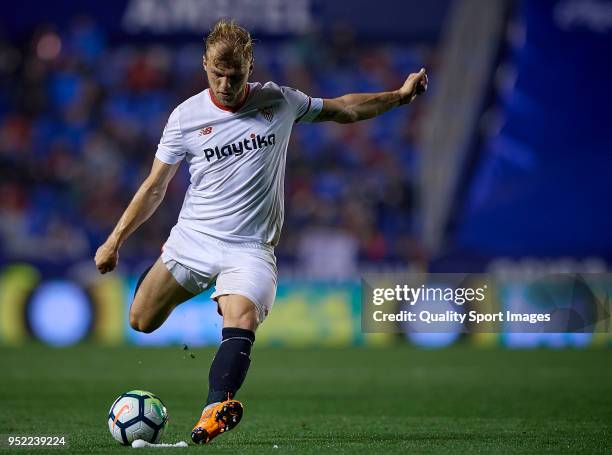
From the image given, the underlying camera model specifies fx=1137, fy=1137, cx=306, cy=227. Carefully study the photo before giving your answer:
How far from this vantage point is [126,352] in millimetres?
14953

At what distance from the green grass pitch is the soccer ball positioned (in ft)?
0.39

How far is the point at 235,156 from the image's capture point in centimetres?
629

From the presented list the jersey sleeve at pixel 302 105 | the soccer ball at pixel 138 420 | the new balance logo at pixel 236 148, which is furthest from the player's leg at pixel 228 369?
the jersey sleeve at pixel 302 105

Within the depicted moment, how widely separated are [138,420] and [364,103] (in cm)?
224

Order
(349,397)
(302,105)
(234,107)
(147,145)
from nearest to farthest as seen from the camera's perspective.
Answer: (234,107)
(302,105)
(349,397)
(147,145)

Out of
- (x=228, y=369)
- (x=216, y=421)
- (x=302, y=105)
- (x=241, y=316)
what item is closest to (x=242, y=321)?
(x=241, y=316)

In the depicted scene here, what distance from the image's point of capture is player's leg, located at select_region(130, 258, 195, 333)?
6520 millimetres

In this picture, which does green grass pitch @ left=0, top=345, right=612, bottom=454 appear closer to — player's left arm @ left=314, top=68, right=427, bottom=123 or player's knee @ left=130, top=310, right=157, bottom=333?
player's knee @ left=130, top=310, right=157, bottom=333

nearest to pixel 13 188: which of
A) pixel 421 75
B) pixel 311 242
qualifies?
pixel 311 242

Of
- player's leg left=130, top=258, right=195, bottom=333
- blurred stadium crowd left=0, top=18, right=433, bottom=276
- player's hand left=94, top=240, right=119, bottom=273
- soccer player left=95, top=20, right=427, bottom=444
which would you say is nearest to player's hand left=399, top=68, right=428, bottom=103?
soccer player left=95, top=20, right=427, bottom=444

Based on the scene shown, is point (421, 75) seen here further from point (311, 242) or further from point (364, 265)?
point (311, 242)

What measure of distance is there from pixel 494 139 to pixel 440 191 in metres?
1.51

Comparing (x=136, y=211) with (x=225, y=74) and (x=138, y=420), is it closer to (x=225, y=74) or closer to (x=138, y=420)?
(x=225, y=74)

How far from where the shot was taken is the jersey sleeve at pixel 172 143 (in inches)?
246
